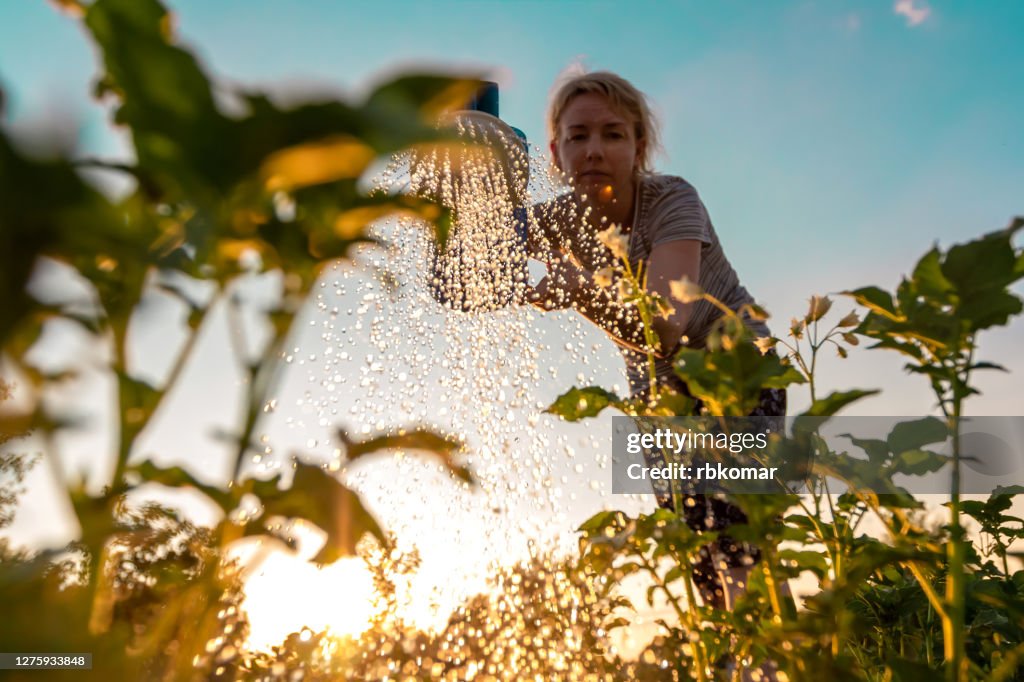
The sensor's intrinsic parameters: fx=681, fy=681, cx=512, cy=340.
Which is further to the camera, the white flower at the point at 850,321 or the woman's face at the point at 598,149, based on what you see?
the woman's face at the point at 598,149

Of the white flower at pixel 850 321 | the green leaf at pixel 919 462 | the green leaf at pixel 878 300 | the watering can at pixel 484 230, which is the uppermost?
the watering can at pixel 484 230

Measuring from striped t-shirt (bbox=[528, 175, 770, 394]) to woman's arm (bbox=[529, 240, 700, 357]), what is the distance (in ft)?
0.28

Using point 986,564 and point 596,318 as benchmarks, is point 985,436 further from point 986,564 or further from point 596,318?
point 596,318

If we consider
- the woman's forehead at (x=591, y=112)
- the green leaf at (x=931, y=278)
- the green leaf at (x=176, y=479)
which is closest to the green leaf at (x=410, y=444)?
the green leaf at (x=176, y=479)

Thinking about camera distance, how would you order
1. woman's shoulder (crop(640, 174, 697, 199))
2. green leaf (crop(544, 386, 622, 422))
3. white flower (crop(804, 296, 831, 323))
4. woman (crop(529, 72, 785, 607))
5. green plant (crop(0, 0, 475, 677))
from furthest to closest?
1. woman's shoulder (crop(640, 174, 697, 199))
2. woman (crop(529, 72, 785, 607))
3. white flower (crop(804, 296, 831, 323))
4. green leaf (crop(544, 386, 622, 422))
5. green plant (crop(0, 0, 475, 677))

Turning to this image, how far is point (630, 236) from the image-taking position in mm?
3223

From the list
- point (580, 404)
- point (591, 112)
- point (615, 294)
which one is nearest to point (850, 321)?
point (580, 404)

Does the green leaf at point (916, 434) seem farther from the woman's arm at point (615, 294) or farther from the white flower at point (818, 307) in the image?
the woman's arm at point (615, 294)

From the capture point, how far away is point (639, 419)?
4.72ft

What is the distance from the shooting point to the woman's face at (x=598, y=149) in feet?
11.0

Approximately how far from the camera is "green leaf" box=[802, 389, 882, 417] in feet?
3.34

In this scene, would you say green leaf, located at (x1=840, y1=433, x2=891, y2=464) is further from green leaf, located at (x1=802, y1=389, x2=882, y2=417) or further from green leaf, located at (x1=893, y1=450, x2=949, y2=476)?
green leaf, located at (x1=802, y1=389, x2=882, y2=417)

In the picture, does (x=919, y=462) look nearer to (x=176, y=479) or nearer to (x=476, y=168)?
(x=176, y=479)

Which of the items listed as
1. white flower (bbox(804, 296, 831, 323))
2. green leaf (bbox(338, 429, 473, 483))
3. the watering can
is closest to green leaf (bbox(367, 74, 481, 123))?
green leaf (bbox(338, 429, 473, 483))
